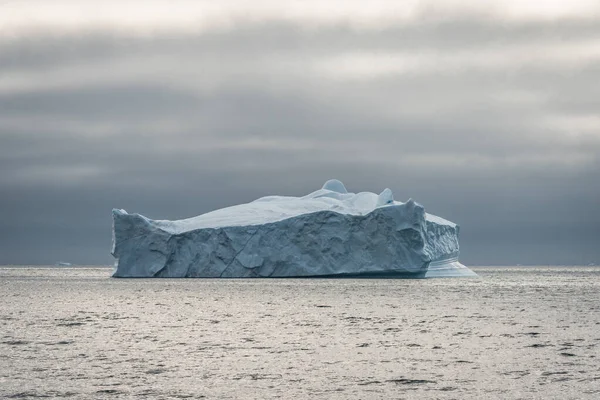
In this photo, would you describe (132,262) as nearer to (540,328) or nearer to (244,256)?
(244,256)

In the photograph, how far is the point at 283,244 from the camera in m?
52.3

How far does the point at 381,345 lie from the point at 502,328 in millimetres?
6825

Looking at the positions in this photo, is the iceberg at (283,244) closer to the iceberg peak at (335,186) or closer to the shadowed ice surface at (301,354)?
the iceberg peak at (335,186)

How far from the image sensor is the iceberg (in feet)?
169

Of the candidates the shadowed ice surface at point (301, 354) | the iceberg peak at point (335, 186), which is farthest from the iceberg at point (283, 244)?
the shadowed ice surface at point (301, 354)

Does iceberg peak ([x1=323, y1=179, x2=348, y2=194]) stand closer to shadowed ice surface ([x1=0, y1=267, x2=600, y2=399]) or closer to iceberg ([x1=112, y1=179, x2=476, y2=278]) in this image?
iceberg ([x1=112, y1=179, x2=476, y2=278])

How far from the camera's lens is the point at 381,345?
71.7ft

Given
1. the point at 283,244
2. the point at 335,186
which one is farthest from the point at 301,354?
the point at 335,186

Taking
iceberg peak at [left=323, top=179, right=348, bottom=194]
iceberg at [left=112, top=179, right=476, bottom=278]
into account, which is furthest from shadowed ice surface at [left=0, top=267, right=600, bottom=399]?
iceberg peak at [left=323, top=179, right=348, bottom=194]

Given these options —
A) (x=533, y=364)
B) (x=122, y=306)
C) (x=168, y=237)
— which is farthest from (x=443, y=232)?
(x=533, y=364)

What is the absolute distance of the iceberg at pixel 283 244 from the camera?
169ft

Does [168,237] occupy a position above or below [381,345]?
above

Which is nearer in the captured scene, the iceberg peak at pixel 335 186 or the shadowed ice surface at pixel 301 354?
the shadowed ice surface at pixel 301 354

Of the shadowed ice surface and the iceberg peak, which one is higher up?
the iceberg peak
